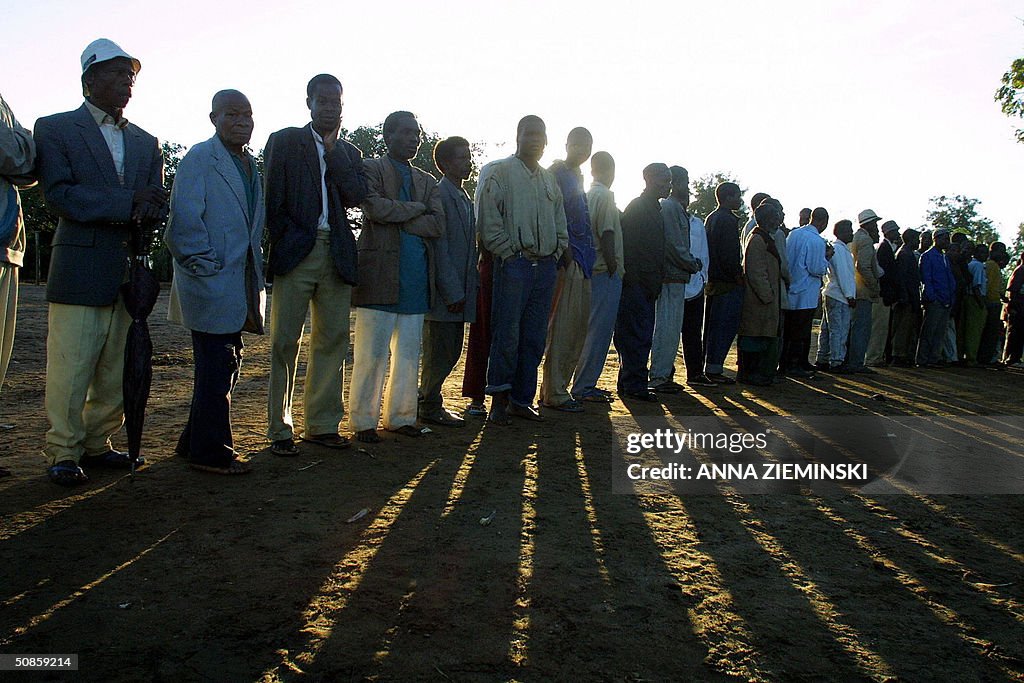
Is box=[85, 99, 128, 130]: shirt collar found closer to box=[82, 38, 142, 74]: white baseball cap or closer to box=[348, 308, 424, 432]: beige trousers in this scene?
box=[82, 38, 142, 74]: white baseball cap

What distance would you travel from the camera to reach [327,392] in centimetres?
500

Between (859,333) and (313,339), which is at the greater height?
(859,333)

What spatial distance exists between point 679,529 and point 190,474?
97.6 inches

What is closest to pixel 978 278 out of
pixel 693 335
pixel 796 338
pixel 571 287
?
pixel 796 338

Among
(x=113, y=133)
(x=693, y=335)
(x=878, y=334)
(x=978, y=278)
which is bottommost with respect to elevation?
(x=693, y=335)

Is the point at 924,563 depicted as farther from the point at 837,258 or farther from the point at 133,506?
the point at 837,258

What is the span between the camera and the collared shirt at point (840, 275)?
1060 centimetres

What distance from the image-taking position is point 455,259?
574 centimetres

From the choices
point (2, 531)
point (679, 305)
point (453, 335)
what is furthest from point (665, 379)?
point (2, 531)

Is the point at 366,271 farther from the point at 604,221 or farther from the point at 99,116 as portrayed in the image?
the point at 604,221

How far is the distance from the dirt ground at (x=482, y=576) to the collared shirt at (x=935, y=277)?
29.1 feet

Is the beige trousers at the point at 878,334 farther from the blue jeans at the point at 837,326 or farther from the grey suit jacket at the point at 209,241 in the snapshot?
the grey suit jacket at the point at 209,241

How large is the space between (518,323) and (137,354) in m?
2.82

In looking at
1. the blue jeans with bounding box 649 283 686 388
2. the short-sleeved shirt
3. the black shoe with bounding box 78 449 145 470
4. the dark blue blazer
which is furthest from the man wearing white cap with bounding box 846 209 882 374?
the black shoe with bounding box 78 449 145 470
